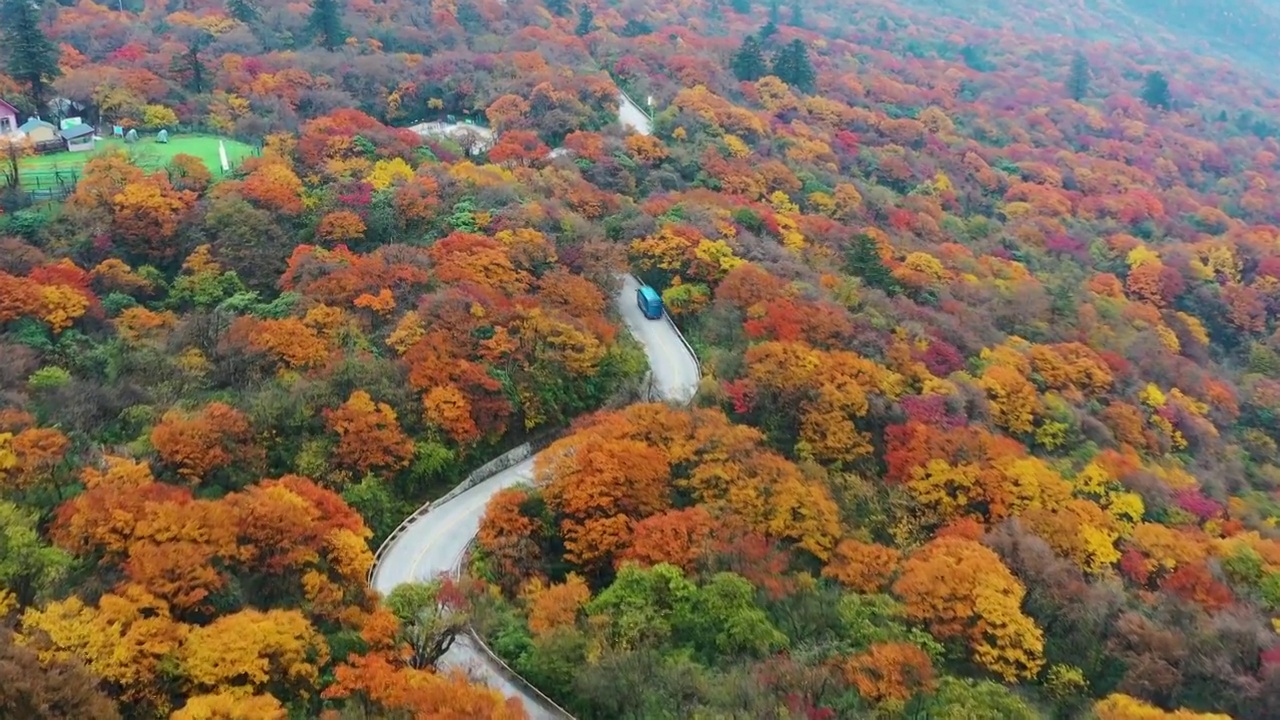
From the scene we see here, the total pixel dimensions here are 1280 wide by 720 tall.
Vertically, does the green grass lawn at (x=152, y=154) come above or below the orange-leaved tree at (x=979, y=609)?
below

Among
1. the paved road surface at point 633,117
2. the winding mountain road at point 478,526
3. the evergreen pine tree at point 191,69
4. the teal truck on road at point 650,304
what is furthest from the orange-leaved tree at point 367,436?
the paved road surface at point 633,117

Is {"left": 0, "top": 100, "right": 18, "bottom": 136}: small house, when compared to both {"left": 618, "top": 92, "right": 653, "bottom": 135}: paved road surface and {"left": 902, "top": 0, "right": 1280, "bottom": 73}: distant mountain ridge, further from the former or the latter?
{"left": 902, "top": 0, "right": 1280, "bottom": 73}: distant mountain ridge

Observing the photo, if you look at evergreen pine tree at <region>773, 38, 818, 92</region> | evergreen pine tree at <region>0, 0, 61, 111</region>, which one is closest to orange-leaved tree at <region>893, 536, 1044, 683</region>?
evergreen pine tree at <region>0, 0, 61, 111</region>

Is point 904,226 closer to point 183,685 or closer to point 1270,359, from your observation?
point 1270,359

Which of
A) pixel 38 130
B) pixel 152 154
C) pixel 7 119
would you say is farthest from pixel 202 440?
pixel 7 119

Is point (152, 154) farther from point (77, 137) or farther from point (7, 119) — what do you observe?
point (7, 119)

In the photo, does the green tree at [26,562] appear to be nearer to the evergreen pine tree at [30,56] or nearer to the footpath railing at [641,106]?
the evergreen pine tree at [30,56]
